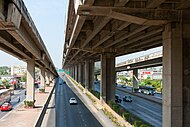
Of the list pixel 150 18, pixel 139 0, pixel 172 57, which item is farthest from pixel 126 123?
pixel 139 0

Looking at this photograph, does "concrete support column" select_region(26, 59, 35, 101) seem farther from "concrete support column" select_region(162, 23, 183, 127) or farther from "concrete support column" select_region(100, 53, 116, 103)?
"concrete support column" select_region(162, 23, 183, 127)

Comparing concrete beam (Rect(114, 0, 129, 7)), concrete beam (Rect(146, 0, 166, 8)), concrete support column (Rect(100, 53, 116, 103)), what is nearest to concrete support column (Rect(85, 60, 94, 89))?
concrete support column (Rect(100, 53, 116, 103))

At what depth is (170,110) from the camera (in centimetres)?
1611

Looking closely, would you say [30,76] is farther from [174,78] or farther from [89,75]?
[89,75]

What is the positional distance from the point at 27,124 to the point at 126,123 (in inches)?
342

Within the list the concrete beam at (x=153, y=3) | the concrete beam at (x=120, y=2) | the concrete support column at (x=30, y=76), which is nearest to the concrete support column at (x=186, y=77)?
the concrete beam at (x=153, y=3)

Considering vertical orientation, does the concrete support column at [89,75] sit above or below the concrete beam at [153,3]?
below

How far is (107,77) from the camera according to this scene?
43.2 metres

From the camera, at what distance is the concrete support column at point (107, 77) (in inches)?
1679

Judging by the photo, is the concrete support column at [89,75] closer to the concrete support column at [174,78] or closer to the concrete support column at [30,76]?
the concrete support column at [30,76]

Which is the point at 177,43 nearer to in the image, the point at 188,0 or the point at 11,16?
the point at 188,0

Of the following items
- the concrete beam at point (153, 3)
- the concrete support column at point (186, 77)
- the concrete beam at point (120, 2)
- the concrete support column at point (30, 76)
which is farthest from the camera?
the concrete support column at point (30, 76)

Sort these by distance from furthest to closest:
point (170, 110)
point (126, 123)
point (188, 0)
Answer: point (126, 123) → point (170, 110) → point (188, 0)

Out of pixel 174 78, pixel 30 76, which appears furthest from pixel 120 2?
pixel 30 76
